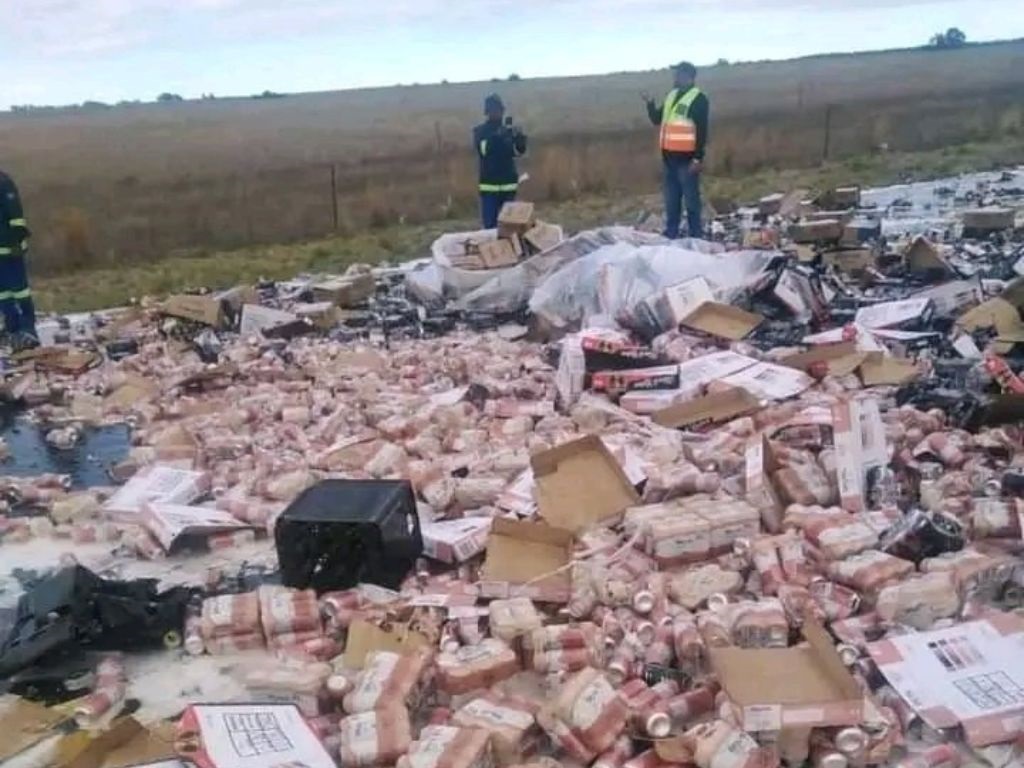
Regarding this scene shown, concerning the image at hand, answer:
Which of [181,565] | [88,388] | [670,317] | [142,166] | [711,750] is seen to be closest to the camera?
[711,750]

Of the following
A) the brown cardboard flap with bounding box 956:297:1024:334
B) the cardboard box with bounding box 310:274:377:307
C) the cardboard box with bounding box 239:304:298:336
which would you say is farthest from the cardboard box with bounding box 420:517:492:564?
the cardboard box with bounding box 310:274:377:307

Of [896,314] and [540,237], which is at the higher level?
[540,237]

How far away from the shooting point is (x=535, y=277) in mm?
9680

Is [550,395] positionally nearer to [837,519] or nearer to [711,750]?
[837,519]

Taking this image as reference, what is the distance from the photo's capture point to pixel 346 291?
10766mm

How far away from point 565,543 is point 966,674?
161 centimetres

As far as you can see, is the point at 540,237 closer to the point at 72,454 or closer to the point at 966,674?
the point at 72,454

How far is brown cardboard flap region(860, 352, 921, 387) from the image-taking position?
671 centimetres

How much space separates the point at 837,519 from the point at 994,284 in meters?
4.76

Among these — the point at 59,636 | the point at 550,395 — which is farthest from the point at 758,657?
the point at 550,395

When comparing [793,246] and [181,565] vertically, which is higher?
[793,246]

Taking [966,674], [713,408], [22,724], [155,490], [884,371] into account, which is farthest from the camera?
[884,371]

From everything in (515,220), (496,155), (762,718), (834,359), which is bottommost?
(762,718)

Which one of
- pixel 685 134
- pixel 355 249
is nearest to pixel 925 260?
pixel 685 134
